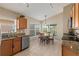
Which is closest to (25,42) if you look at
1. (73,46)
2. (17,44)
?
(17,44)

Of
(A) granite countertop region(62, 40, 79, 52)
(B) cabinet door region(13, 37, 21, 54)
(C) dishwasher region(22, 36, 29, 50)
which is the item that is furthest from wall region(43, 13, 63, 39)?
(A) granite countertop region(62, 40, 79, 52)

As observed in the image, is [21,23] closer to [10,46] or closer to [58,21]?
[10,46]


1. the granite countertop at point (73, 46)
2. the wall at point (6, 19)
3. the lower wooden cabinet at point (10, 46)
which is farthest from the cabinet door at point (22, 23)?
the granite countertop at point (73, 46)

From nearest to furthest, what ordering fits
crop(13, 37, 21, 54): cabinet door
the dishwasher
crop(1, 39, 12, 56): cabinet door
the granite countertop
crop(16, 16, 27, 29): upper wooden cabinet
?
the granite countertop
crop(1, 39, 12, 56): cabinet door
crop(13, 37, 21, 54): cabinet door
crop(16, 16, 27, 29): upper wooden cabinet
the dishwasher

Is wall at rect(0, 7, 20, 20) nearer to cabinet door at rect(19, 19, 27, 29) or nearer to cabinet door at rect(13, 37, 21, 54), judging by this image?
cabinet door at rect(19, 19, 27, 29)

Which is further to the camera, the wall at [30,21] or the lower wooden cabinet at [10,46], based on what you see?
the wall at [30,21]

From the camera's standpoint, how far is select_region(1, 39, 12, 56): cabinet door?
391 centimetres

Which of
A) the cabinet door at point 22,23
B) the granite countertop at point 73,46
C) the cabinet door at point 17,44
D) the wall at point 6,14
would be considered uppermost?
the wall at point 6,14

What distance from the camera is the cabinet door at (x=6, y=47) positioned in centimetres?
391

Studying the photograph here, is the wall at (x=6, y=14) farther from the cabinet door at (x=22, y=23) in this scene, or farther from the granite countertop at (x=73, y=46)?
the granite countertop at (x=73, y=46)

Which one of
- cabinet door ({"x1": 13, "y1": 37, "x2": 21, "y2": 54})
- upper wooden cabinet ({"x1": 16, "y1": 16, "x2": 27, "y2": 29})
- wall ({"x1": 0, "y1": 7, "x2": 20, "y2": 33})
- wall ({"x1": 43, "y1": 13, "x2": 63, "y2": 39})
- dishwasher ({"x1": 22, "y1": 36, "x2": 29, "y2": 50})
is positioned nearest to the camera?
wall ({"x1": 0, "y1": 7, "x2": 20, "y2": 33})

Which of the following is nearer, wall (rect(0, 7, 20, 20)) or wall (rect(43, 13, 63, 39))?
wall (rect(0, 7, 20, 20))

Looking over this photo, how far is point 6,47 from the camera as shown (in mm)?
4148

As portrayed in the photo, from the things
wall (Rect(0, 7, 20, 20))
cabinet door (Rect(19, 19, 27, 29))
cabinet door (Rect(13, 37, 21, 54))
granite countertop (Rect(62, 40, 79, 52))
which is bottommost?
cabinet door (Rect(13, 37, 21, 54))
